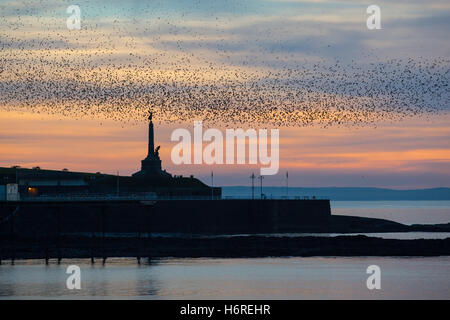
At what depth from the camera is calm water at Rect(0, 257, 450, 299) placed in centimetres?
8306

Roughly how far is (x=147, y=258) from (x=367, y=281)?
2768cm

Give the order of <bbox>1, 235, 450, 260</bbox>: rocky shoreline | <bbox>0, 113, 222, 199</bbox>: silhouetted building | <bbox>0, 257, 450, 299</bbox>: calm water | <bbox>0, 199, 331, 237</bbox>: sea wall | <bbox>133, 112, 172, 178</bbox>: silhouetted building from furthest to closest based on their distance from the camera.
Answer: <bbox>133, 112, 172, 178</bbox>: silhouetted building
<bbox>0, 113, 222, 199</bbox>: silhouetted building
<bbox>0, 199, 331, 237</bbox>: sea wall
<bbox>1, 235, 450, 260</bbox>: rocky shoreline
<bbox>0, 257, 450, 299</bbox>: calm water

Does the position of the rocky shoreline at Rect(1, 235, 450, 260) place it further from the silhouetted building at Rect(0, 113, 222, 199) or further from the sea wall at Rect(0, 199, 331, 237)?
the silhouetted building at Rect(0, 113, 222, 199)

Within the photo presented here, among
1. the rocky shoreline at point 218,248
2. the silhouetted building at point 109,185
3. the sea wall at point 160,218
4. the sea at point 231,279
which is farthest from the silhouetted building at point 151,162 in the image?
the sea at point 231,279

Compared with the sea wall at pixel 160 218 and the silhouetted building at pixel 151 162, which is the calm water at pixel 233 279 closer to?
the sea wall at pixel 160 218

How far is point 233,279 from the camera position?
91.5m

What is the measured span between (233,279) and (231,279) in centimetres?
16

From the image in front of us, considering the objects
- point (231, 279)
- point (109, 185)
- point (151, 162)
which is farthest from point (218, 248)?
point (151, 162)

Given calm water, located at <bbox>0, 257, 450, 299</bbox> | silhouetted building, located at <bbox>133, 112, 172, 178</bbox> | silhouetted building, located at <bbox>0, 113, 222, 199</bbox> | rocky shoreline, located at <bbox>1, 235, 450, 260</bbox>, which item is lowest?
calm water, located at <bbox>0, 257, 450, 299</bbox>

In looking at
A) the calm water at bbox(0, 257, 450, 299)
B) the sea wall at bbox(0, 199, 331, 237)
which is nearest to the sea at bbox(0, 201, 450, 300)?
the calm water at bbox(0, 257, 450, 299)

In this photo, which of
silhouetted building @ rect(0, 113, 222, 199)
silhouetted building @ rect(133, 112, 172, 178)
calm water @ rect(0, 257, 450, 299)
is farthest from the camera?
silhouetted building @ rect(133, 112, 172, 178)

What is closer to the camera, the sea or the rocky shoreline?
the sea

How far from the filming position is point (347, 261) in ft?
354

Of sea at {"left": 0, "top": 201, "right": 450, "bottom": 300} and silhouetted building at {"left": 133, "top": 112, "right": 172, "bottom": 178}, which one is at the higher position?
silhouetted building at {"left": 133, "top": 112, "right": 172, "bottom": 178}
